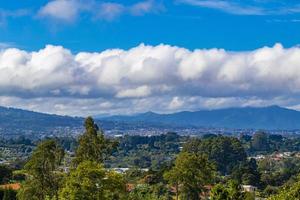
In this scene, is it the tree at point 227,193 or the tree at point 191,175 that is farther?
the tree at point 191,175

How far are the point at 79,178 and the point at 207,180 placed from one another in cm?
1808

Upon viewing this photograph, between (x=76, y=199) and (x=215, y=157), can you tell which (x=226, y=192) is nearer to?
(x=76, y=199)

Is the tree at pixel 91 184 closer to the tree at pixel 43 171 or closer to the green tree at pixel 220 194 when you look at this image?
the tree at pixel 43 171

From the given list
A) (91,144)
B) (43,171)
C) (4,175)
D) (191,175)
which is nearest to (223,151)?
(4,175)

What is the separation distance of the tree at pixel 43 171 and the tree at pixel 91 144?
106 inches

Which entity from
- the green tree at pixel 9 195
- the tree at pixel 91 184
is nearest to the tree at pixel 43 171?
the tree at pixel 91 184

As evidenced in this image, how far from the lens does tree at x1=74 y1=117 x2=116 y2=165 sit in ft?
124

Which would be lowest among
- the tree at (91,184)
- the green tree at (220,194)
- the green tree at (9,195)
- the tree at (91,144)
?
the green tree at (9,195)

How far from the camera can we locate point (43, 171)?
40.2m

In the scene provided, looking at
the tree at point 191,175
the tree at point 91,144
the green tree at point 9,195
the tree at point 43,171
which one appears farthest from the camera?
the green tree at point 9,195

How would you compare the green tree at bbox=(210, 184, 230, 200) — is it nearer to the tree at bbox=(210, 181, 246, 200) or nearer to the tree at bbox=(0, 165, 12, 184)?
the tree at bbox=(210, 181, 246, 200)

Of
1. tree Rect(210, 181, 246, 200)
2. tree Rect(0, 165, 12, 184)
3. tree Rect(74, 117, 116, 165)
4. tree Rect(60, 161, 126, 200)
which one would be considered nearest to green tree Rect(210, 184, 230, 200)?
tree Rect(210, 181, 246, 200)

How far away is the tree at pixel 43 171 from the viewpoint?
3978cm

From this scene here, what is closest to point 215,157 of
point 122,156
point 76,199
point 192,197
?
point 122,156
